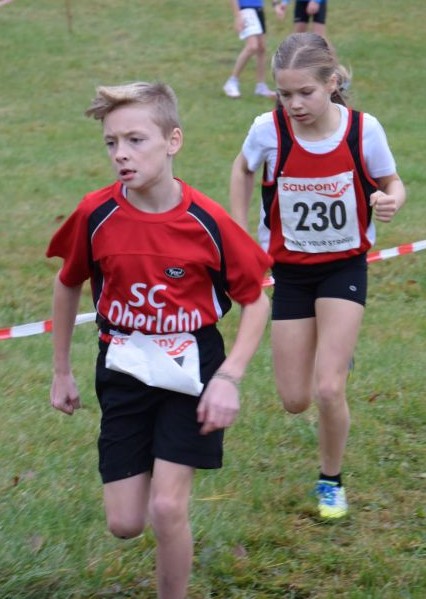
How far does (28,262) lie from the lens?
8930 mm

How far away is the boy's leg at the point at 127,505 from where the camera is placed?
3.59 m

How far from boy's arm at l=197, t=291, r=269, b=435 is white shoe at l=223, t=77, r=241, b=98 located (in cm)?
1189

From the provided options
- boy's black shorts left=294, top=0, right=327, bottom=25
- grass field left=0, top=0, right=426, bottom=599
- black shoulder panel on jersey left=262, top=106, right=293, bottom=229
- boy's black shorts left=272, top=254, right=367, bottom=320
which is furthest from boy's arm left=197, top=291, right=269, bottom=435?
boy's black shorts left=294, top=0, right=327, bottom=25

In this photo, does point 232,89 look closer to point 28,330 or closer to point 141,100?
point 28,330

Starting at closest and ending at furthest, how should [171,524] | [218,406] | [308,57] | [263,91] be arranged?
[218,406], [171,524], [308,57], [263,91]

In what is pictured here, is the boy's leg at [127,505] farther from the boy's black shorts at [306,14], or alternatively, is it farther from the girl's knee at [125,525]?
the boy's black shorts at [306,14]

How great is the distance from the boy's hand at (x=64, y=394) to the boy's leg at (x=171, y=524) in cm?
40

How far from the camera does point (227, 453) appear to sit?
535cm

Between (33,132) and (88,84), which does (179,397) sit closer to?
(33,132)

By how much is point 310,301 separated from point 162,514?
165cm

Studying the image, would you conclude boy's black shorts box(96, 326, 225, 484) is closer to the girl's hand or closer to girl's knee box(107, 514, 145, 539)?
girl's knee box(107, 514, 145, 539)

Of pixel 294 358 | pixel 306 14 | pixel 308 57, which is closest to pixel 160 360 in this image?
pixel 294 358

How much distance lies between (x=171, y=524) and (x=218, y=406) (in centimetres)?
42

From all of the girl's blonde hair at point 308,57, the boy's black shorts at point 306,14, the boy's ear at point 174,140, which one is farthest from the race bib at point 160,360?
the boy's black shorts at point 306,14
